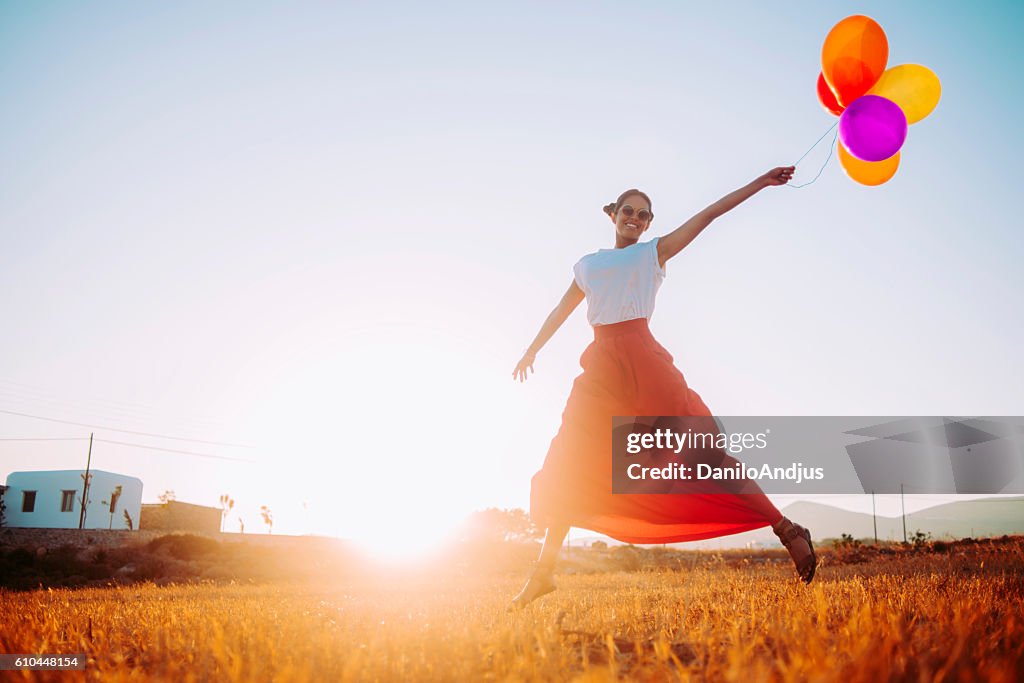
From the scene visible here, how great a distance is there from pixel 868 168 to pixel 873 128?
1.21 feet

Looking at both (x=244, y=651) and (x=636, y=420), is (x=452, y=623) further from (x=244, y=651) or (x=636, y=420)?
(x=636, y=420)

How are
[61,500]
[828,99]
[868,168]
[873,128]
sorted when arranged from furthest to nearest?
[61,500] < [828,99] < [868,168] < [873,128]

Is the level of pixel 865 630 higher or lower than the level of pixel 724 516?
lower

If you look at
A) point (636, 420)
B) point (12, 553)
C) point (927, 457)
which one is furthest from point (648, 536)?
point (12, 553)

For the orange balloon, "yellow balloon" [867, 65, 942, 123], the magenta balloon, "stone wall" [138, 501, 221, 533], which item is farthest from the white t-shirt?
"stone wall" [138, 501, 221, 533]

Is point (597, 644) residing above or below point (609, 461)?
below

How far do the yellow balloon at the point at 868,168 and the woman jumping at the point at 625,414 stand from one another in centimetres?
118

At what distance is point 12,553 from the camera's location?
24297mm

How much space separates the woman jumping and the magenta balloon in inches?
42.2

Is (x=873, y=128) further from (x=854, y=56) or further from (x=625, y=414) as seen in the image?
(x=625, y=414)

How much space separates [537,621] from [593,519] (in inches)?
49.7

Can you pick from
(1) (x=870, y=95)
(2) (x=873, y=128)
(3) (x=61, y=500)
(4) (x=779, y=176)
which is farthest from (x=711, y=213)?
(3) (x=61, y=500)

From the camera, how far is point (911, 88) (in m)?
4.67

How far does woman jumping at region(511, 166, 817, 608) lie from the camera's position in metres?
4.25
